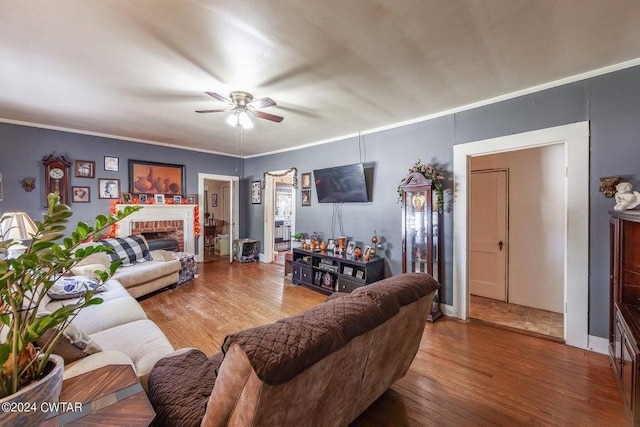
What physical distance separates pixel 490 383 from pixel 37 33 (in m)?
4.28

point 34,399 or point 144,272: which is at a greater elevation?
point 34,399

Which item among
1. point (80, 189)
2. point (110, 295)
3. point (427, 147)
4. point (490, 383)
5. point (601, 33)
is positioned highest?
point (601, 33)

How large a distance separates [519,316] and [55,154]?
7.37m

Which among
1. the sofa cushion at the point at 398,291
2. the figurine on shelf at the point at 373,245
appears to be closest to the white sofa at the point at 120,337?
the sofa cushion at the point at 398,291

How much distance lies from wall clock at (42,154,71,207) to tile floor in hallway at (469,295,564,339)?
259 inches

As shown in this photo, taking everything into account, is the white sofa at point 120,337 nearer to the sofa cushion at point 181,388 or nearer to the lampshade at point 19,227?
the sofa cushion at point 181,388

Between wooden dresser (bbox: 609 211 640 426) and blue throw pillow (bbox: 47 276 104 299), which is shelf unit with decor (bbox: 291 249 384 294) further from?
blue throw pillow (bbox: 47 276 104 299)

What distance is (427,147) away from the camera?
12.0 ft

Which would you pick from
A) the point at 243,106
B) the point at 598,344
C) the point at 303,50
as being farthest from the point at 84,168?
the point at 598,344

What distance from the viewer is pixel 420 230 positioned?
352 centimetres

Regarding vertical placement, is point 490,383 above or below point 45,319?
below

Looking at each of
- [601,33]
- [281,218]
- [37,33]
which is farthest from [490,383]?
[281,218]

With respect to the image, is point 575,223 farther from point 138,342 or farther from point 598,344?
point 138,342

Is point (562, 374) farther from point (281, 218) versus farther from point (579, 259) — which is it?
point (281, 218)
